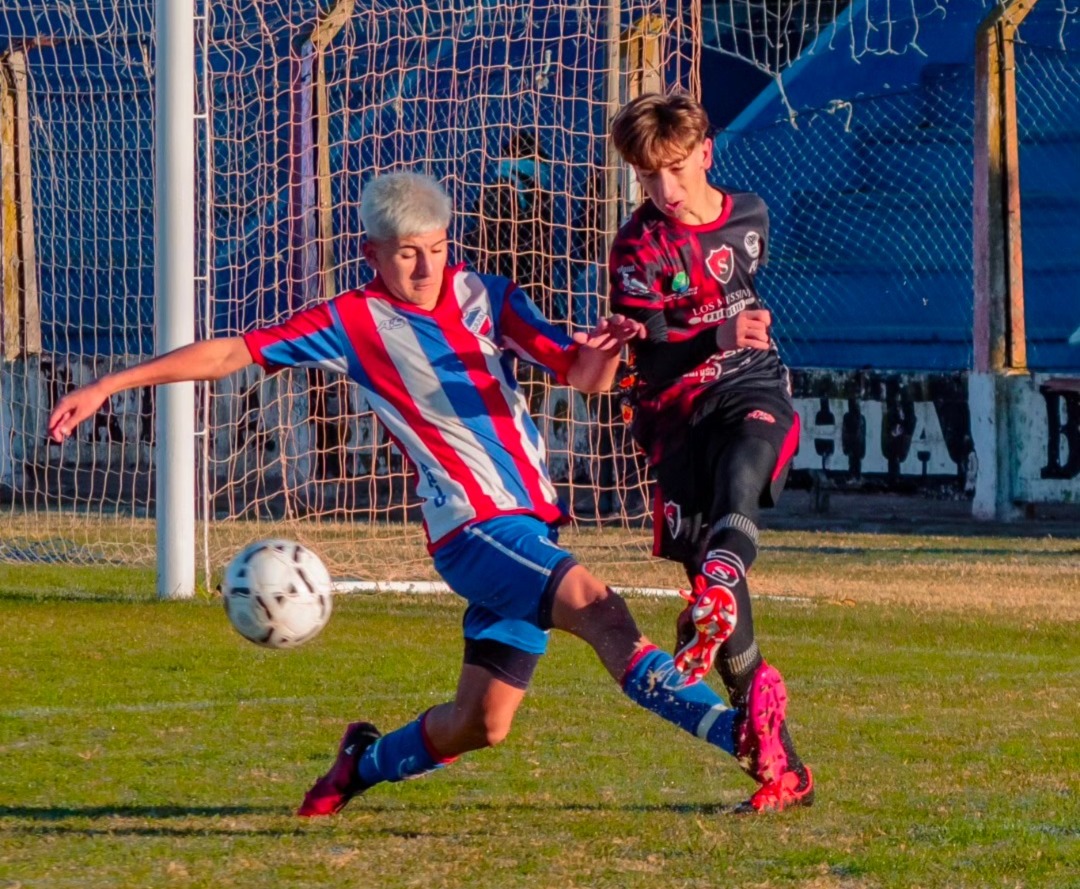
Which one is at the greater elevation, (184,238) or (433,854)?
(184,238)

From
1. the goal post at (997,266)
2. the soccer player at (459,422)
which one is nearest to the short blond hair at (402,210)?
the soccer player at (459,422)

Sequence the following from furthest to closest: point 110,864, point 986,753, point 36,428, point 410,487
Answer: point 36,428 < point 410,487 < point 986,753 < point 110,864

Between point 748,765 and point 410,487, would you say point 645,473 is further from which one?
point 748,765

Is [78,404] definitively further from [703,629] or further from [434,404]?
[703,629]

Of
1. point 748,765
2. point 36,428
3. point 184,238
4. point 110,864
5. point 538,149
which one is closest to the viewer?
point 110,864

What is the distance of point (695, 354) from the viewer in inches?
204

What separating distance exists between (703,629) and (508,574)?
0.47 meters

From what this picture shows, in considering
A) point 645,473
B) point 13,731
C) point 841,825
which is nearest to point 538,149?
point 645,473

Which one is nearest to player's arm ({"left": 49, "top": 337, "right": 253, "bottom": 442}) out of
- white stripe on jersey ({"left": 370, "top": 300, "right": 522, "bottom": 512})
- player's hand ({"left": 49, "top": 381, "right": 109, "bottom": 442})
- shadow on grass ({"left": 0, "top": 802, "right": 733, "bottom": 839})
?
player's hand ({"left": 49, "top": 381, "right": 109, "bottom": 442})

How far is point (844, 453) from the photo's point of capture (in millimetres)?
15477

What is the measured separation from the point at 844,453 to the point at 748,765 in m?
11.1

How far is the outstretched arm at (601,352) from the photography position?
4.68 m

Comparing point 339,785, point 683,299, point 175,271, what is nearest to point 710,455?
point 683,299

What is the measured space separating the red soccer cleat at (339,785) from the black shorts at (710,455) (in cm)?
105
